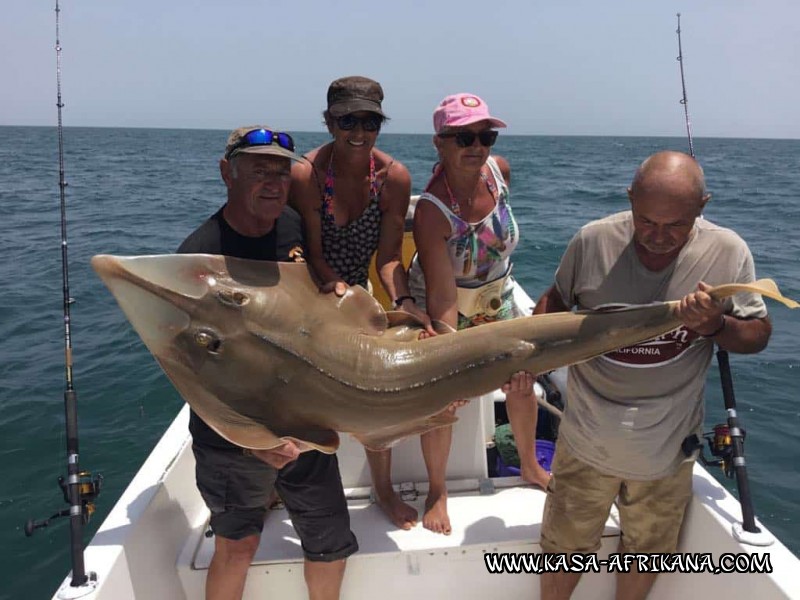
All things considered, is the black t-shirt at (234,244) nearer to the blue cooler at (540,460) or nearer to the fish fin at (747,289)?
the fish fin at (747,289)

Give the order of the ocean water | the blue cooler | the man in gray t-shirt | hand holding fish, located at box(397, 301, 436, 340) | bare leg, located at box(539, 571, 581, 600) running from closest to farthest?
1. the man in gray t-shirt
2. hand holding fish, located at box(397, 301, 436, 340)
3. bare leg, located at box(539, 571, 581, 600)
4. the blue cooler
5. the ocean water

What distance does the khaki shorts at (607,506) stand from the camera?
2990 mm

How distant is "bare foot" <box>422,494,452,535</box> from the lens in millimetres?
3598

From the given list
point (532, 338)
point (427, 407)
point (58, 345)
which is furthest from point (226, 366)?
point (58, 345)

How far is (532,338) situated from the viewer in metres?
2.49

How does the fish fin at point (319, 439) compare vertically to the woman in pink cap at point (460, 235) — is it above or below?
below

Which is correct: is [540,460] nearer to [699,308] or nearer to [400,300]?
[400,300]

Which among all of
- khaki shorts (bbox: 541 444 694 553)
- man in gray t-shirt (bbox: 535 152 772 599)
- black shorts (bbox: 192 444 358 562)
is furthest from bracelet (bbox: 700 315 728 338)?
black shorts (bbox: 192 444 358 562)

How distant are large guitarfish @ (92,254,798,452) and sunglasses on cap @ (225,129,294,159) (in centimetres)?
50

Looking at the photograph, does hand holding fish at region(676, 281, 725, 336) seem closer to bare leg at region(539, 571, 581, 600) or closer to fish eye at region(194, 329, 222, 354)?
bare leg at region(539, 571, 581, 600)

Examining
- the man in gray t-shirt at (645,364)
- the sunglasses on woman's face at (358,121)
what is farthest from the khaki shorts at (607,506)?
the sunglasses on woman's face at (358,121)

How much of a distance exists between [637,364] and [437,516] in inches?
61.8

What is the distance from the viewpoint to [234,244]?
2697mm

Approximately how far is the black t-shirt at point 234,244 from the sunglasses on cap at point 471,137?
998mm
